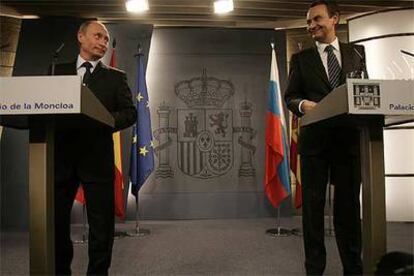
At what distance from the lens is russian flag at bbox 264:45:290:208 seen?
14.0ft

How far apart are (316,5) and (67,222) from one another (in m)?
1.52

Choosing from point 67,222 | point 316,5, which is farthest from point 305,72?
point 67,222

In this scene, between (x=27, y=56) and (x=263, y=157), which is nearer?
(x=27, y=56)

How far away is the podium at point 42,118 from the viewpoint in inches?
50.1

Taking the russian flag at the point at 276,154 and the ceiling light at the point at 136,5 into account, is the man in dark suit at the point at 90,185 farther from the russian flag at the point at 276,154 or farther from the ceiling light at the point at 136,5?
the ceiling light at the point at 136,5

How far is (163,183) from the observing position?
5.35 meters

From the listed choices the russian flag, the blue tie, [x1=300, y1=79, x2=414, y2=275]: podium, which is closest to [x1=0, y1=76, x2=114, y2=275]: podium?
the blue tie

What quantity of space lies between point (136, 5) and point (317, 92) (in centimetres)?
318

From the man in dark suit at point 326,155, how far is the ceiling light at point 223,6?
2.81 meters

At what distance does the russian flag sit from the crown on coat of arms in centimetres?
117

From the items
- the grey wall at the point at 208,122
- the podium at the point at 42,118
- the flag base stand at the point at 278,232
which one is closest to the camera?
the podium at the point at 42,118

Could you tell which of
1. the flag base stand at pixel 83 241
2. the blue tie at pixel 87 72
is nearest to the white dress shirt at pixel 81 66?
the blue tie at pixel 87 72

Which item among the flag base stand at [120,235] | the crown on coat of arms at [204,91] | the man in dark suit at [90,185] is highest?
the crown on coat of arms at [204,91]

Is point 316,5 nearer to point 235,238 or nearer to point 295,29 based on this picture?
point 235,238
